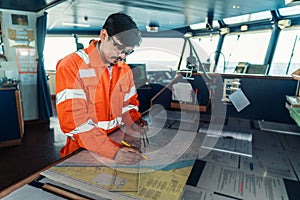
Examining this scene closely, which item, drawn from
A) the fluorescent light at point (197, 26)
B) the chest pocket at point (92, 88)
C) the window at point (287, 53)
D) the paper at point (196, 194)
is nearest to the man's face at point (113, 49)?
the chest pocket at point (92, 88)

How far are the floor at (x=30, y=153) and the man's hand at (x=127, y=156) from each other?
1647mm

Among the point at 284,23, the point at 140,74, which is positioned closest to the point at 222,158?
the point at 140,74

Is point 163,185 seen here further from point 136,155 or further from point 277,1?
point 277,1

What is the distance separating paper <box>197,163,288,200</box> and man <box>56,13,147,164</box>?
28 centimetres

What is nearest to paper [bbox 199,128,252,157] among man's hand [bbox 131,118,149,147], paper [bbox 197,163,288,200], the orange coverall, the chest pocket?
paper [bbox 197,163,288,200]

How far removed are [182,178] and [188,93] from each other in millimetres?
1053

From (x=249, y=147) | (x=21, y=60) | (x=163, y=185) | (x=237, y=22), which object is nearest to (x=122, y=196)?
(x=163, y=185)

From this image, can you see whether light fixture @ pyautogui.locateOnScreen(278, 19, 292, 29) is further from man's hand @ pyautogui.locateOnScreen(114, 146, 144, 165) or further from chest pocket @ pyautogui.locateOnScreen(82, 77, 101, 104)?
man's hand @ pyautogui.locateOnScreen(114, 146, 144, 165)

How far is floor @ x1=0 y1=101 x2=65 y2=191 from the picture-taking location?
2385mm

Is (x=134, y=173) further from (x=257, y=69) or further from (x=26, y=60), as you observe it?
(x=26, y=60)

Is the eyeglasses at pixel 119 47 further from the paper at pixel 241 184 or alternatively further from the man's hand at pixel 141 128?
the paper at pixel 241 184

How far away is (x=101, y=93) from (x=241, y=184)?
0.77 meters

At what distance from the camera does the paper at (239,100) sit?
5.15 ft

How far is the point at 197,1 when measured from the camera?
385cm
